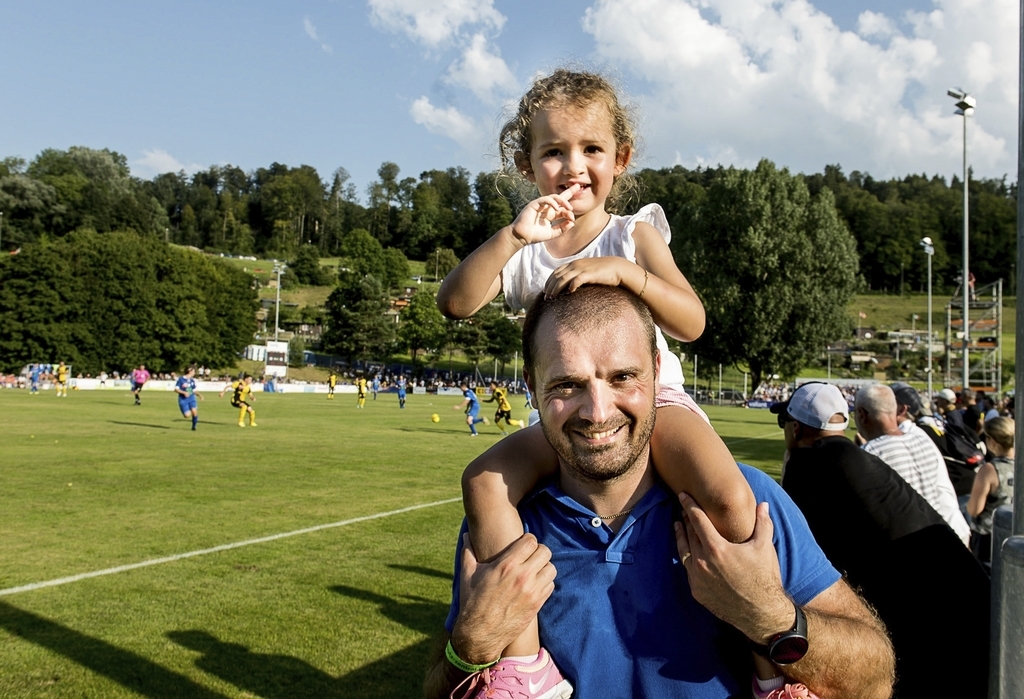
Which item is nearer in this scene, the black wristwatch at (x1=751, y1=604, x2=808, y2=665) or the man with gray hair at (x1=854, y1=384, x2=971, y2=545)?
the black wristwatch at (x1=751, y1=604, x2=808, y2=665)

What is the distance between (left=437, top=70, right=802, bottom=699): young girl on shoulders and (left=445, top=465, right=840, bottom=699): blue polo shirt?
0.07 meters

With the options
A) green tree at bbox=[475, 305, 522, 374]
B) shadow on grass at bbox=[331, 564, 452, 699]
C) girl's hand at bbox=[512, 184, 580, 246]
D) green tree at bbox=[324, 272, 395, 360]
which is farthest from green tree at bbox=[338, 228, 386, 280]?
girl's hand at bbox=[512, 184, 580, 246]

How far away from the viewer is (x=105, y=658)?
6.11 meters

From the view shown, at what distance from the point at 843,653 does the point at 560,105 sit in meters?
2.04

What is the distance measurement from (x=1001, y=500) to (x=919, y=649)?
4935 mm

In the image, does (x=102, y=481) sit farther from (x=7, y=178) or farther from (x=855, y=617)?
(x=7, y=178)

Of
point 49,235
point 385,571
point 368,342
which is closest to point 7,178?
point 49,235

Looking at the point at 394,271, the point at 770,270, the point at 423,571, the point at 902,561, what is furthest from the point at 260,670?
the point at 394,271

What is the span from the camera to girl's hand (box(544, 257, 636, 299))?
233 centimetres

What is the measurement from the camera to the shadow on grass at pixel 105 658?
18.5 ft

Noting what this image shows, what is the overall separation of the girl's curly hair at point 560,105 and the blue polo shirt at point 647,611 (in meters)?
1.53

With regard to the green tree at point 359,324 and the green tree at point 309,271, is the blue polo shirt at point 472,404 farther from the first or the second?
the green tree at point 309,271

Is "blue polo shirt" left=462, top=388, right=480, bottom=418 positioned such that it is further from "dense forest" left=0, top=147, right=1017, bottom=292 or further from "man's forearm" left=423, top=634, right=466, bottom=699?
"dense forest" left=0, top=147, right=1017, bottom=292

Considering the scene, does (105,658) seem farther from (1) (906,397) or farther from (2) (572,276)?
(1) (906,397)
